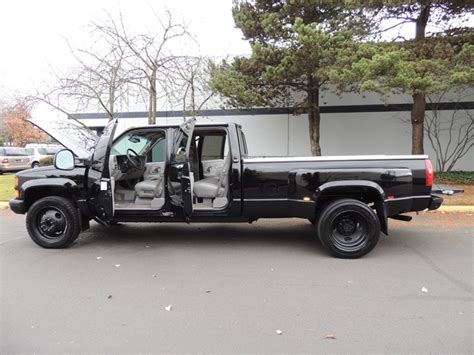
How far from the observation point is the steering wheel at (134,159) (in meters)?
6.17

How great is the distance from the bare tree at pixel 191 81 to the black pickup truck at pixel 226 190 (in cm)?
686

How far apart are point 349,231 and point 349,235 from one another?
0.18ft

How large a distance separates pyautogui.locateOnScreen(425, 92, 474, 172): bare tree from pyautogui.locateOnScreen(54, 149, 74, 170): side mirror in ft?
40.5

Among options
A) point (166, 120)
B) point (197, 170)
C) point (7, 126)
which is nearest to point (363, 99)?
point (166, 120)

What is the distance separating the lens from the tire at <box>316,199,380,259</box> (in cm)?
513

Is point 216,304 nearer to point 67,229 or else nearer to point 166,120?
point 67,229

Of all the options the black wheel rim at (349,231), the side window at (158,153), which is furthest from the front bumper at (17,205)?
the black wheel rim at (349,231)

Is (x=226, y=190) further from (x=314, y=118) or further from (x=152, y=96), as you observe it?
(x=152, y=96)

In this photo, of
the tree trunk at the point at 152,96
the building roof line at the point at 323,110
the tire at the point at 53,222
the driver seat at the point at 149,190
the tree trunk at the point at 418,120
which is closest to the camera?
the tire at the point at 53,222

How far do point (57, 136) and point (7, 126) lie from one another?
39.7 m

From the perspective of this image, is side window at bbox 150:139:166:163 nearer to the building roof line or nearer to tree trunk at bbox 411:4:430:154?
the building roof line

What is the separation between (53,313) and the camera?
363 centimetres

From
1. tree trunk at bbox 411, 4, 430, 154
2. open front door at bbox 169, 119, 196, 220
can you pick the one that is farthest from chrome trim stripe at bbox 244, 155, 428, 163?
tree trunk at bbox 411, 4, 430, 154

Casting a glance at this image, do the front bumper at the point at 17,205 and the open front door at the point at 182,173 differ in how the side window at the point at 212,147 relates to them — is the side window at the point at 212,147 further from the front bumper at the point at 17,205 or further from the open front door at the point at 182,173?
the front bumper at the point at 17,205
